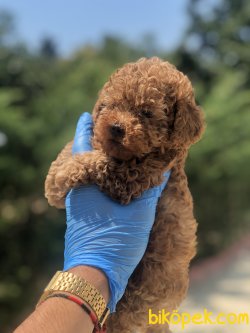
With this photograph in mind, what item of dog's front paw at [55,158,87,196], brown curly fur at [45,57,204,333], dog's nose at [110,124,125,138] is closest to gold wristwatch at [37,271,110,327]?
brown curly fur at [45,57,204,333]

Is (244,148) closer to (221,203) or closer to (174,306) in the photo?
(221,203)

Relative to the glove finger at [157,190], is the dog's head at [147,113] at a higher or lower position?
higher

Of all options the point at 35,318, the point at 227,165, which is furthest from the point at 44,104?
the point at 35,318

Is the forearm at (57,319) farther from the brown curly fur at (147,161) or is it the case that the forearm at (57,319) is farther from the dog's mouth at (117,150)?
the dog's mouth at (117,150)

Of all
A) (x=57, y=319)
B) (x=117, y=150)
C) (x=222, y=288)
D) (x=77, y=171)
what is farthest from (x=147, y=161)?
A: (x=222, y=288)

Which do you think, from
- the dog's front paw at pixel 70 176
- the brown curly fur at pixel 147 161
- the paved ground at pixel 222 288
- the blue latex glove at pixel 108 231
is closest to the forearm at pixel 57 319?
the blue latex glove at pixel 108 231

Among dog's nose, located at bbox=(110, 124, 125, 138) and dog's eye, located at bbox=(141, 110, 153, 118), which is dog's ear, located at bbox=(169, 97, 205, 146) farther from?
dog's nose, located at bbox=(110, 124, 125, 138)
